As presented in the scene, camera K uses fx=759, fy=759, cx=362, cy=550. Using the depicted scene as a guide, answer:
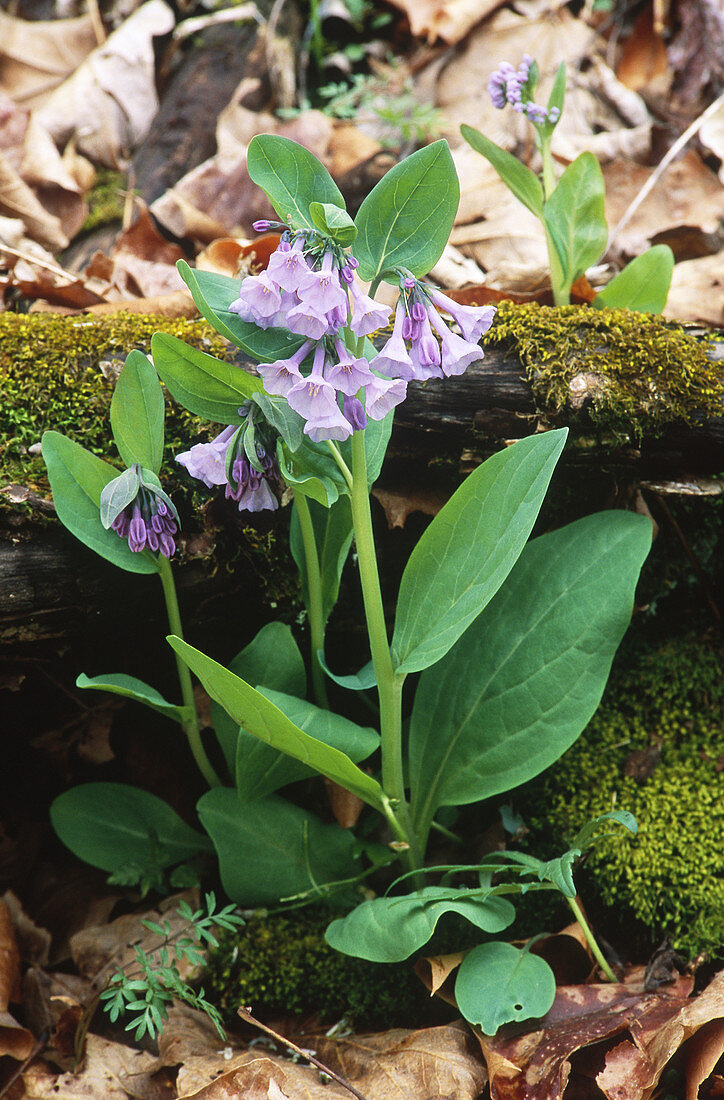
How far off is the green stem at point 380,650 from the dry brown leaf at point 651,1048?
0.57 meters

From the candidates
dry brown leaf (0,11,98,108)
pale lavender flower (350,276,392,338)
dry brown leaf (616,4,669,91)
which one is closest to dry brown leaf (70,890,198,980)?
pale lavender flower (350,276,392,338)

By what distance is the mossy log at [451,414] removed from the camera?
182 cm

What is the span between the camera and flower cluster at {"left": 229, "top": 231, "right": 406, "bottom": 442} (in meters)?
1.19

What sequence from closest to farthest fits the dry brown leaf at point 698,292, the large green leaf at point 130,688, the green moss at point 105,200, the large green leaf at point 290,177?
the large green leaf at point 290,177
the large green leaf at point 130,688
the dry brown leaf at point 698,292
the green moss at point 105,200

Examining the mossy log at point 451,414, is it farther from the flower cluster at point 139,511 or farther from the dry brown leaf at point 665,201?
the dry brown leaf at point 665,201

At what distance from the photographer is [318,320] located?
1.21 m

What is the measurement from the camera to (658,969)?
168cm

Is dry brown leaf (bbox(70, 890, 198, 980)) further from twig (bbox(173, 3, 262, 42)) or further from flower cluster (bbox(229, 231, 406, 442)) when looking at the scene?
twig (bbox(173, 3, 262, 42))

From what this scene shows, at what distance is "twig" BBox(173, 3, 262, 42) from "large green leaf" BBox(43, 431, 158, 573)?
3.45m

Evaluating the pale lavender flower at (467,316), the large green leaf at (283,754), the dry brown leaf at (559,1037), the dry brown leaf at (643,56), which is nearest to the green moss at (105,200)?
the dry brown leaf at (643,56)

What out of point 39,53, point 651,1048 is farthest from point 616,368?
point 39,53

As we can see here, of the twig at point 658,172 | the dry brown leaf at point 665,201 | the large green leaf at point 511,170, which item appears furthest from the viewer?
the dry brown leaf at point 665,201

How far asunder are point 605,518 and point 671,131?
9.20 ft

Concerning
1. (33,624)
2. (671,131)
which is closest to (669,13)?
(671,131)
